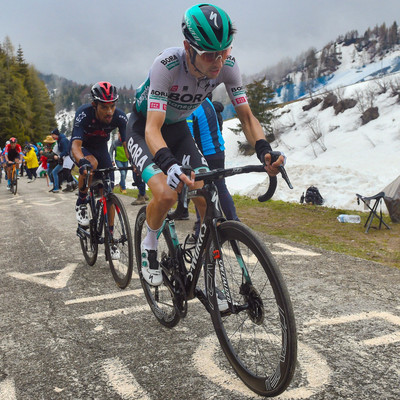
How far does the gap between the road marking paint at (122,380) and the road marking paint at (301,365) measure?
1.45 ft

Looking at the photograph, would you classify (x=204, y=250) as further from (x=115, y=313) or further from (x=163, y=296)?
(x=115, y=313)

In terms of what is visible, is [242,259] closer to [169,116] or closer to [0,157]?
[169,116]

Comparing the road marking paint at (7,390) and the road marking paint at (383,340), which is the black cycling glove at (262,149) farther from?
the road marking paint at (7,390)

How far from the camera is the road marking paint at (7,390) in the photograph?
8.28 ft

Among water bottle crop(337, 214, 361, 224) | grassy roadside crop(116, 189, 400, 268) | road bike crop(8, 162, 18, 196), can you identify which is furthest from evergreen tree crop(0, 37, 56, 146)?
water bottle crop(337, 214, 361, 224)

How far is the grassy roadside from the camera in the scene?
19.9 feet

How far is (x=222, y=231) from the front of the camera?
2.62m

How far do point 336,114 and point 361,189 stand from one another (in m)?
24.6

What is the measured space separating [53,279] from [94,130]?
6.75 feet

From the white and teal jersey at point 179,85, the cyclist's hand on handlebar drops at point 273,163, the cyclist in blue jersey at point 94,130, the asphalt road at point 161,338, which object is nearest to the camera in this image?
the asphalt road at point 161,338

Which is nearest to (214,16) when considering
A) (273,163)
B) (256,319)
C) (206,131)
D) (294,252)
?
(273,163)

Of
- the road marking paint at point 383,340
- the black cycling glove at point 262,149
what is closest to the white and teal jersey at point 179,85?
the black cycling glove at point 262,149

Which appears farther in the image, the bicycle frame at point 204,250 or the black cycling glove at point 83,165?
the black cycling glove at point 83,165

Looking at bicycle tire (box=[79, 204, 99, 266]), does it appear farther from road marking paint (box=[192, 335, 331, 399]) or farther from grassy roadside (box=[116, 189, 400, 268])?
grassy roadside (box=[116, 189, 400, 268])
